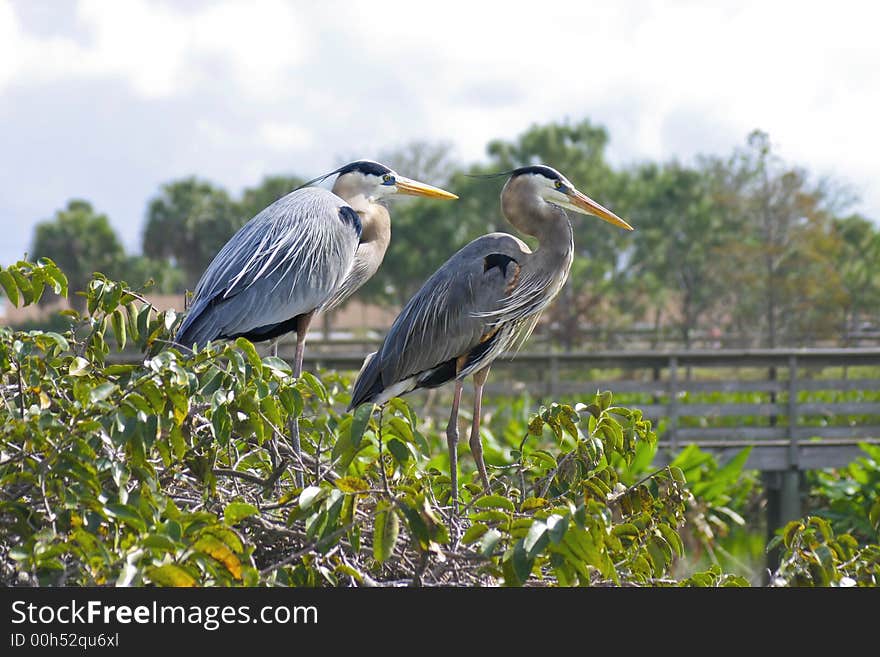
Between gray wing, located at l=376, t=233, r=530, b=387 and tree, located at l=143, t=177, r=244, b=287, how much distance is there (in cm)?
4029

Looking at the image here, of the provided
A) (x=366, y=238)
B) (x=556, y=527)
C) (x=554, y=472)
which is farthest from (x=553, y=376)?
(x=556, y=527)

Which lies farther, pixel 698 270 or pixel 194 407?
pixel 698 270

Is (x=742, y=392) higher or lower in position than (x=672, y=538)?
higher

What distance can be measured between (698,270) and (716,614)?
33272 millimetres

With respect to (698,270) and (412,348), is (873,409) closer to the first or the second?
(412,348)

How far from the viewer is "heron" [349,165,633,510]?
12.8 ft

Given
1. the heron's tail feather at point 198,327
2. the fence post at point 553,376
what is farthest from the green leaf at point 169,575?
the fence post at point 553,376

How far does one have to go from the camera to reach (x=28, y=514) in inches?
88.4

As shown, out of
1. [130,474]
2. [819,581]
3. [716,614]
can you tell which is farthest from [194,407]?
[819,581]

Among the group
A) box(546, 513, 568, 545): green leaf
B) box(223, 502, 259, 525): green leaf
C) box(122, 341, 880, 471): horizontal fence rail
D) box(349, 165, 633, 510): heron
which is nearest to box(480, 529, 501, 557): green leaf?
box(546, 513, 568, 545): green leaf

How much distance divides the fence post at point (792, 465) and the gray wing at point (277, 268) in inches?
254

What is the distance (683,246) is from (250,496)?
32.7 metres

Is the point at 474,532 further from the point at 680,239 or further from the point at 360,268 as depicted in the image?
the point at 680,239

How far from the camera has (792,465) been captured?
31.6 ft
